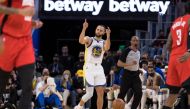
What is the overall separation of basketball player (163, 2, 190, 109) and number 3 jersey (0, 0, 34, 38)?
3012mm

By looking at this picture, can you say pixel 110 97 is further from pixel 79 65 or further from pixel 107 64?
pixel 79 65

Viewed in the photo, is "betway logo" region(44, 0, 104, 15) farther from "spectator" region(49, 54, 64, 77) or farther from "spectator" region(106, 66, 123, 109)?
"spectator" region(106, 66, 123, 109)

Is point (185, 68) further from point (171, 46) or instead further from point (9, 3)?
point (9, 3)

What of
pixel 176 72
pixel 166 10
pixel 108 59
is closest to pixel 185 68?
pixel 176 72

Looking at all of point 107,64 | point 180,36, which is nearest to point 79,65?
point 107,64

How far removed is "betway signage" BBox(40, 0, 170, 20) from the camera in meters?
24.6

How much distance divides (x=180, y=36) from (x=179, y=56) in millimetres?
331

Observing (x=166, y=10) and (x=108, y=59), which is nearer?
(x=108, y=59)

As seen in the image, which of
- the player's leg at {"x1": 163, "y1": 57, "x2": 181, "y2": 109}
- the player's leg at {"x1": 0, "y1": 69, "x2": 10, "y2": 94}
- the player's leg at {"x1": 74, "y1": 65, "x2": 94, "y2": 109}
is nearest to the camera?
the player's leg at {"x1": 0, "y1": 69, "x2": 10, "y2": 94}

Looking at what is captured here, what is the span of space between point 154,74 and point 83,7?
869 centimetres

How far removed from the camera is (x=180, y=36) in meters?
9.09

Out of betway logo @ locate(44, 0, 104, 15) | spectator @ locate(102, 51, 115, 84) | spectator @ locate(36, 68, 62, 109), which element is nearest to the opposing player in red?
spectator @ locate(36, 68, 62, 109)

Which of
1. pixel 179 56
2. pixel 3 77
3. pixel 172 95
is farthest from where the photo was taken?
pixel 172 95

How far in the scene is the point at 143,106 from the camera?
16438 millimetres
